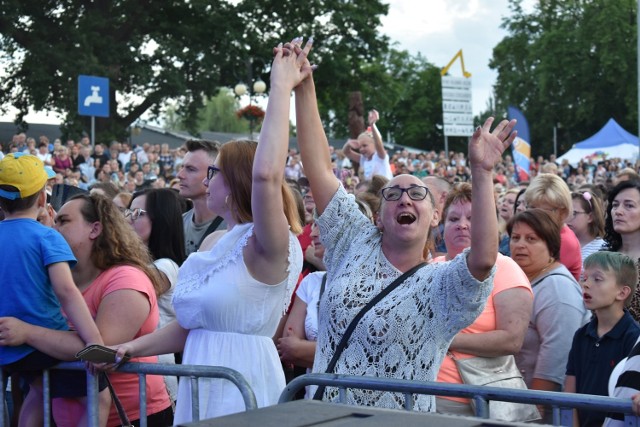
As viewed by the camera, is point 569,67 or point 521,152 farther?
point 569,67

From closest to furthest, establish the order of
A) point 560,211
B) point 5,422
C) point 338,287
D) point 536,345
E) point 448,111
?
point 338,287 → point 5,422 → point 536,345 → point 560,211 → point 448,111

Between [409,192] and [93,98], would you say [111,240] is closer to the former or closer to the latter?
[409,192]

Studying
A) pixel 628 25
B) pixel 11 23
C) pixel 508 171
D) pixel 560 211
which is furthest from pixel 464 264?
pixel 628 25

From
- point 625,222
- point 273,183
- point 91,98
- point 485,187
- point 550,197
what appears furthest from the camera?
point 91,98

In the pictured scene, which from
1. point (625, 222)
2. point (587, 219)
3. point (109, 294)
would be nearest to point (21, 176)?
point (109, 294)

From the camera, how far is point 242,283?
3.34 m

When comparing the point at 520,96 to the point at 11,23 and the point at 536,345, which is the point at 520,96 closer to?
the point at 11,23

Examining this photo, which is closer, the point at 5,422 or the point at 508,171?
the point at 5,422

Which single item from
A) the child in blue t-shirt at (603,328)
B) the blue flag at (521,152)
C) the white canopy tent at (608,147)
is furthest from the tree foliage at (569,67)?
the child in blue t-shirt at (603,328)

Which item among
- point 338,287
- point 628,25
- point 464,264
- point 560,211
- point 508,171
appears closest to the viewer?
point 464,264

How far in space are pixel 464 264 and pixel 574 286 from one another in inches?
78.7

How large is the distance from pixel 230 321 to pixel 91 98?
1907 cm

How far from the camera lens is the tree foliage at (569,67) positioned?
6197 centimetres

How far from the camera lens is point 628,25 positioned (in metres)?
61.9
